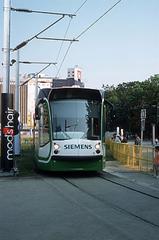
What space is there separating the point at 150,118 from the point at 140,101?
990cm

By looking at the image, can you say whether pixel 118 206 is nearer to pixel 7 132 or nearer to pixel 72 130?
pixel 72 130

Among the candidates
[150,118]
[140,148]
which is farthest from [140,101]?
[140,148]

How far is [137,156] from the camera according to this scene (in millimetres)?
24422

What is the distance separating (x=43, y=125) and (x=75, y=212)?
9141mm

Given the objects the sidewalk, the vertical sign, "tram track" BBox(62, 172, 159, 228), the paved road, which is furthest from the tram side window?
the sidewalk

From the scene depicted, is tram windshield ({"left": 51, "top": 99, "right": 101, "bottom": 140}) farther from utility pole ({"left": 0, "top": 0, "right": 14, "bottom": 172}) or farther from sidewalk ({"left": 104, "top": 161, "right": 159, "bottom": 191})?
utility pole ({"left": 0, "top": 0, "right": 14, "bottom": 172})

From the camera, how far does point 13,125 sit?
2183cm

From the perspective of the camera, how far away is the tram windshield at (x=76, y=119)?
64.2 ft

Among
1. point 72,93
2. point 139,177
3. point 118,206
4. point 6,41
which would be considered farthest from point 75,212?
point 6,41

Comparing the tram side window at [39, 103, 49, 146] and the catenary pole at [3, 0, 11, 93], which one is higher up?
the catenary pole at [3, 0, 11, 93]

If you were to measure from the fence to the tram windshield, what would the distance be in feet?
12.1

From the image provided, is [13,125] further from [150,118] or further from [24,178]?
[150,118]

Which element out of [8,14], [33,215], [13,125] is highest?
[8,14]

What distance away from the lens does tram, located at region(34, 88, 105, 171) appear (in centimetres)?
1939
